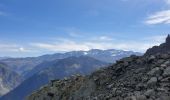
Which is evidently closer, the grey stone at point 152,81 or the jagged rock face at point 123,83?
the jagged rock face at point 123,83

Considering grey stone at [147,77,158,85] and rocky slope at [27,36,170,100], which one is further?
grey stone at [147,77,158,85]

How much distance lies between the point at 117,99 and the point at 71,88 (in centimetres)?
1684

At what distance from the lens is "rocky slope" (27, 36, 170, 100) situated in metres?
29.4

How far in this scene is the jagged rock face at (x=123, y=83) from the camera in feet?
96.4

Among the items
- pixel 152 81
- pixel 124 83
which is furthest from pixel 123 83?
pixel 152 81

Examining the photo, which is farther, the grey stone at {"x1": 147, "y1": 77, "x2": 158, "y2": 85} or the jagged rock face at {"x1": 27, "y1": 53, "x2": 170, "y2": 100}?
the grey stone at {"x1": 147, "y1": 77, "x2": 158, "y2": 85}

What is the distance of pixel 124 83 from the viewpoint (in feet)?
112

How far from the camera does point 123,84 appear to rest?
3409 cm

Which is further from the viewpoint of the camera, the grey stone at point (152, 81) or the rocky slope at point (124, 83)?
the grey stone at point (152, 81)

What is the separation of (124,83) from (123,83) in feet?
0.68

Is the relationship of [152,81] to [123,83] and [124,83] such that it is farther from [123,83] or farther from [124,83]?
[123,83]

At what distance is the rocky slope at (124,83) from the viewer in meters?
29.4

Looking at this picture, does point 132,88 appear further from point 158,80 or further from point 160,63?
point 160,63

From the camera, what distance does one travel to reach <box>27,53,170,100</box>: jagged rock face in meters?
29.4
